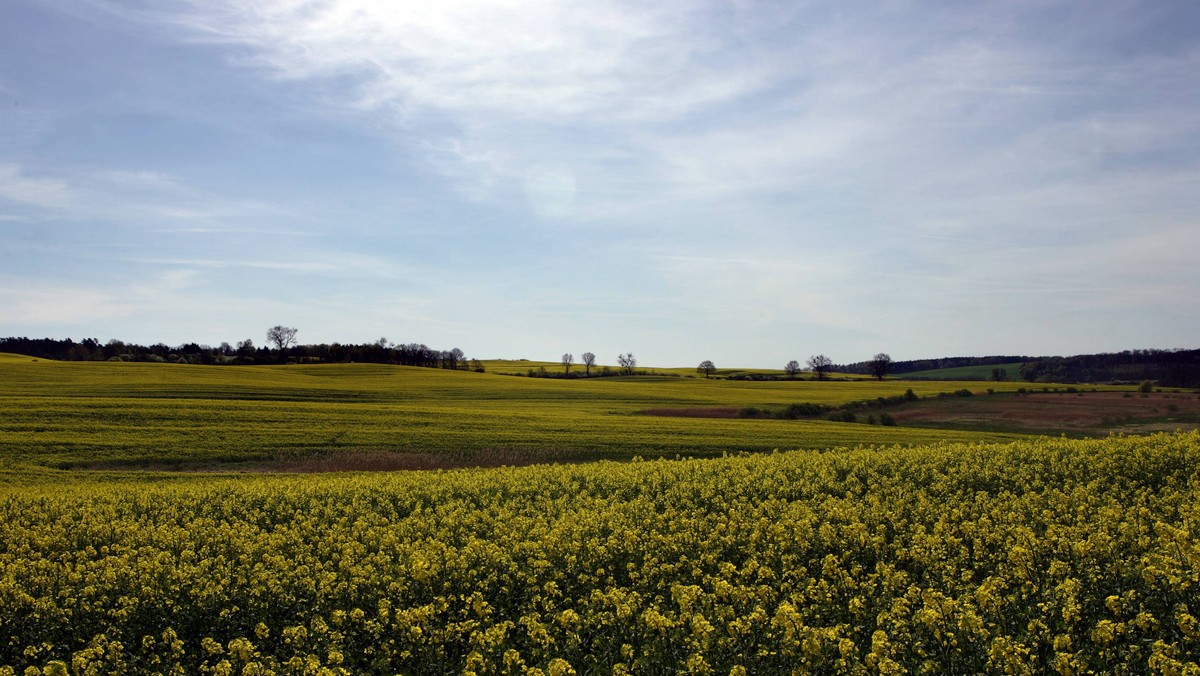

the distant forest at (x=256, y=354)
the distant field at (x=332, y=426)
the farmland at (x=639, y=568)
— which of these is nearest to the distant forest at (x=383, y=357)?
the distant forest at (x=256, y=354)

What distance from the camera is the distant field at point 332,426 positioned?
109 feet

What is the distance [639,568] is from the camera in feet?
38.0

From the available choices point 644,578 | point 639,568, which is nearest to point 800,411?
point 639,568

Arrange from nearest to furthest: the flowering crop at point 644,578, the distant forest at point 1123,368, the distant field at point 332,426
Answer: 1. the flowering crop at point 644,578
2. the distant field at point 332,426
3. the distant forest at point 1123,368

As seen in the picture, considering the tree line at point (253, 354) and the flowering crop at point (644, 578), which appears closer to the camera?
the flowering crop at point (644, 578)

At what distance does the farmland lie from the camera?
792 cm

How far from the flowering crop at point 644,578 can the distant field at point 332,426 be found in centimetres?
1543

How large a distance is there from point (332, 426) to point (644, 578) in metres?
33.3

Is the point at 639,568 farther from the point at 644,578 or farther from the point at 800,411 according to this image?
the point at 800,411

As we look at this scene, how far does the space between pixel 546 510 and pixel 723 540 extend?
16.3ft

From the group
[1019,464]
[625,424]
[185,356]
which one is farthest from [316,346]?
[1019,464]

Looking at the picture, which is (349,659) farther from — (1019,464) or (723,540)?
(1019,464)

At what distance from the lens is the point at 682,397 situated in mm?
69062

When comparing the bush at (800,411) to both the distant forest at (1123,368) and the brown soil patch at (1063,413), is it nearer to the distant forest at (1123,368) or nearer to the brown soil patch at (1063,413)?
the brown soil patch at (1063,413)
